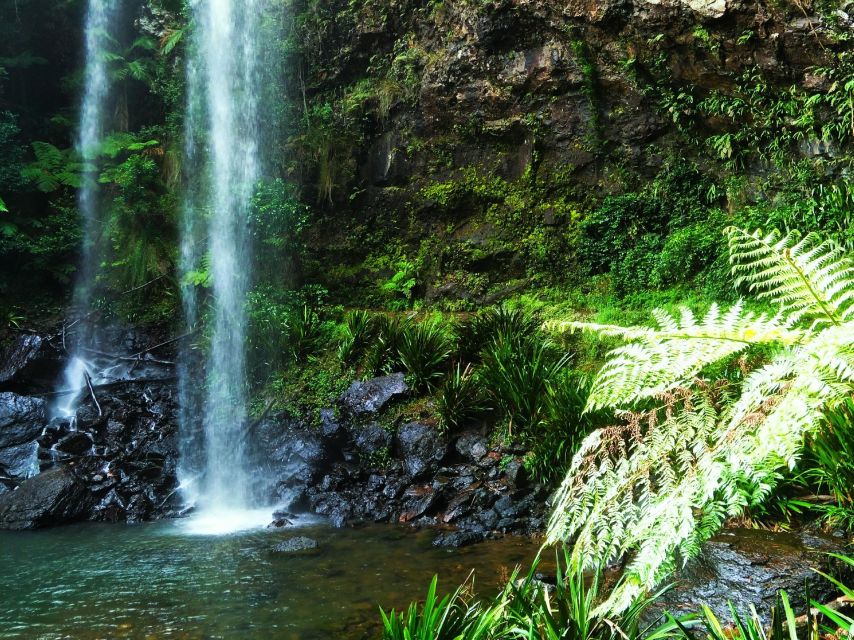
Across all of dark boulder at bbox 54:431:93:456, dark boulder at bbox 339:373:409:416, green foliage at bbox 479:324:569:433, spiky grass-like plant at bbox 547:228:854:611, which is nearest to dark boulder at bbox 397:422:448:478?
dark boulder at bbox 339:373:409:416

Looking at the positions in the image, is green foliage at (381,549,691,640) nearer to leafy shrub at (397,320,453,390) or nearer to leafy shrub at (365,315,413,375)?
leafy shrub at (397,320,453,390)

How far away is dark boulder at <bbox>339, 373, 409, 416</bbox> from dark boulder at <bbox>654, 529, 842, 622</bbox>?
5.35m

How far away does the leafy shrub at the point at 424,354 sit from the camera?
8586mm

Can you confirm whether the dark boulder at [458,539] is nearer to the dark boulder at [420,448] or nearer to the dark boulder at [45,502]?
the dark boulder at [420,448]

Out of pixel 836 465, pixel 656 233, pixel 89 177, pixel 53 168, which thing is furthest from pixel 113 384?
pixel 836 465

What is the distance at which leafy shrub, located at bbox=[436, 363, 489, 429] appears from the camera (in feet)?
25.8

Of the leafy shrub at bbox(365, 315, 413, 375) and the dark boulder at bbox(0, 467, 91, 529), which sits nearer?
the dark boulder at bbox(0, 467, 91, 529)

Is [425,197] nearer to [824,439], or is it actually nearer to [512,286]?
[512,286]

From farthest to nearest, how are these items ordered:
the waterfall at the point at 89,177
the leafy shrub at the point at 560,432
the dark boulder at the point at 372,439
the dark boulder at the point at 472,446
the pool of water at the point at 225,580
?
the waterfall at the point at 89,177, the dark boulder at the point at 372,439, the dark boulder at the point at 472,446, the leafy shrub at the point at 560,432, the pool of water at the point at 225,580

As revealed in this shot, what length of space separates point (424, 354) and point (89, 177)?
887cm

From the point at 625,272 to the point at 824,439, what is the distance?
279 inches

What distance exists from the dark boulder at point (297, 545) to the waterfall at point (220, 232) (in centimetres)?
234

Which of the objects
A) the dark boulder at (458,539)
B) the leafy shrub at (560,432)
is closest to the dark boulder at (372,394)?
the leafy shrub at (560,432)

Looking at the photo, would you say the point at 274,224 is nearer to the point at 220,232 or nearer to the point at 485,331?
the point at 220,232
